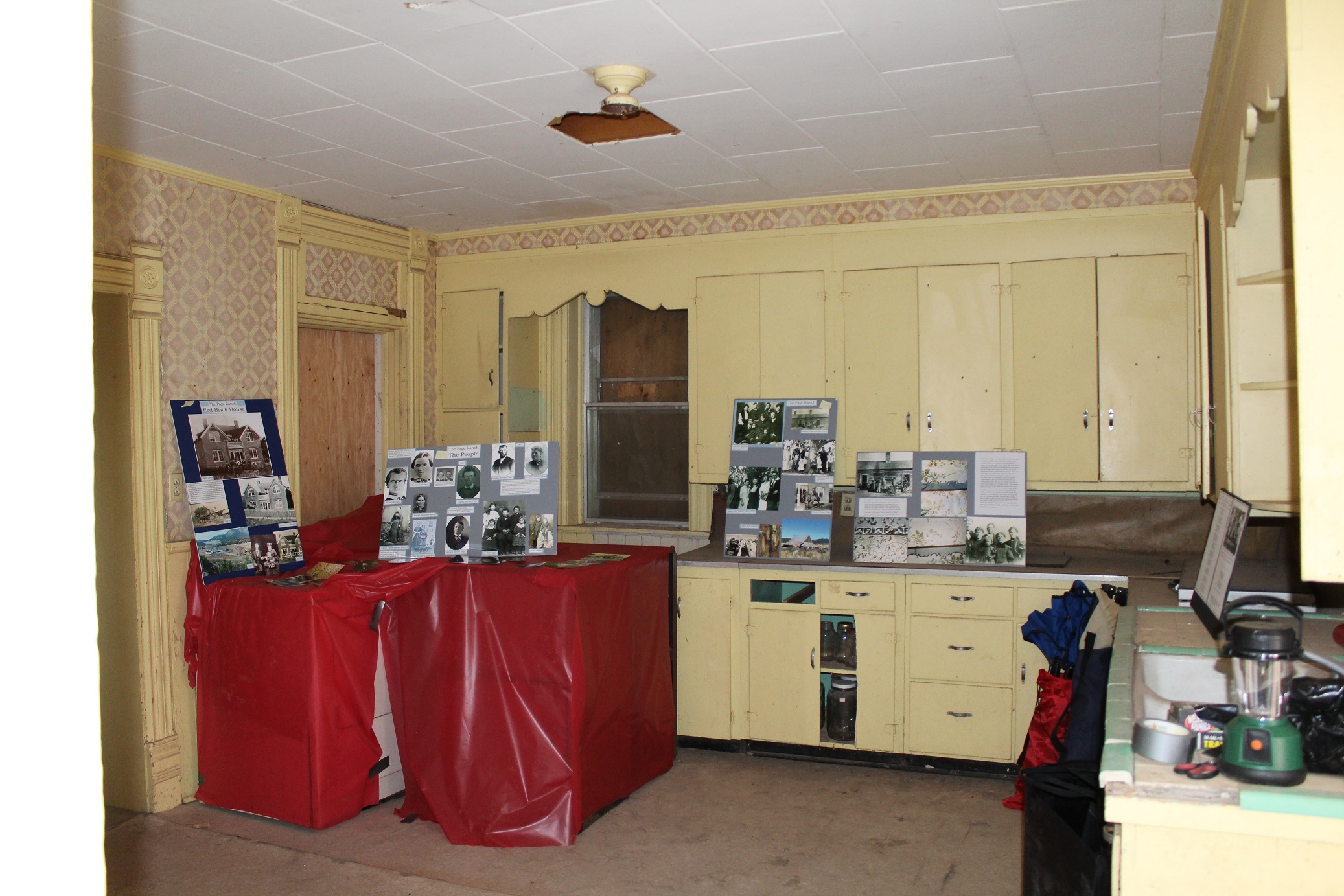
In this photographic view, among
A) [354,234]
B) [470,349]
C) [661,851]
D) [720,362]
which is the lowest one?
[661,851]

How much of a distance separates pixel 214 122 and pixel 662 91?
1.86m

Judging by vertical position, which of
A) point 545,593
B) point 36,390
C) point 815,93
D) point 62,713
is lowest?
point 545,593

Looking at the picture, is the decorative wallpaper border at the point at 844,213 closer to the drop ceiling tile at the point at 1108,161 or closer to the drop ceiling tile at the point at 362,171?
the drop ceiling tile at the point at 1108,161

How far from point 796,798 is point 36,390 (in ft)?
13.7

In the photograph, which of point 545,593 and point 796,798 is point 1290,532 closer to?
point 796,798

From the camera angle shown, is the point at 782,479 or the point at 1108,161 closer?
the point at 1108,161

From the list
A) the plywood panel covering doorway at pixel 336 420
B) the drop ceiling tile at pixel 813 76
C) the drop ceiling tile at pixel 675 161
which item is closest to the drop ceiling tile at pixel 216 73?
the drop ceiling tile at pixel 675 161

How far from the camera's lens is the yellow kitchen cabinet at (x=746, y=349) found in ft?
17.5

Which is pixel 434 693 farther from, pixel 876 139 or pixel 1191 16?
pixel 1191 16

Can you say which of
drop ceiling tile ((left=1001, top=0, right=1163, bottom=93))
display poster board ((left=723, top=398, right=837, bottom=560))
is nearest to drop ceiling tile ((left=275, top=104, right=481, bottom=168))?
display poster board ((left=723, top=398, right=837, bottom=560))

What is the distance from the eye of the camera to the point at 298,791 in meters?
4.07

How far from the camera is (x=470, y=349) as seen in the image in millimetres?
6094

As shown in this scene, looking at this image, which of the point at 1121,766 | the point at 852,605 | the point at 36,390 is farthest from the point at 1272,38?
the point at 852,605

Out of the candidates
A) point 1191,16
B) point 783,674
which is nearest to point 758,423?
point 783,674
